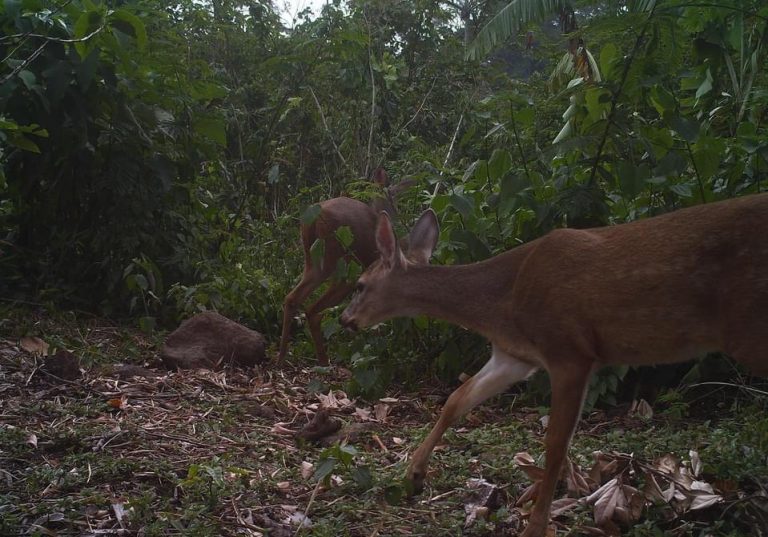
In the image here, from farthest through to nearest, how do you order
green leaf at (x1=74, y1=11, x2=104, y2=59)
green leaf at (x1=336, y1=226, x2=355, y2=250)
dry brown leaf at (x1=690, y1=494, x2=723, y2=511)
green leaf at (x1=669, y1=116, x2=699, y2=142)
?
green leaf at (x1=336, y1=226, x2=355, y2=250)
green leaf at (x1=74, y1=11, x2=104, y2=59)
green leaf at (x1=669, y1=116, x2=699, y2=142)
dry brown leaf at (x1=690, y1=494, x2=723, y2=511)

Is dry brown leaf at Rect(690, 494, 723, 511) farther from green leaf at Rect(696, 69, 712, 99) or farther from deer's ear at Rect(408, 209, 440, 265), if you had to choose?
green leaf at Rect(696, 69, 712, 99)

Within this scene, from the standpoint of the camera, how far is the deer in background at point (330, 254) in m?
6.45

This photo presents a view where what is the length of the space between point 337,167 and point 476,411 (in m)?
5.61

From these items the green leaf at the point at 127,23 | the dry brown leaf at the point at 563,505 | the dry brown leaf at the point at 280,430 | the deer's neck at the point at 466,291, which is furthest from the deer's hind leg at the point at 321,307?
the dry brown leaf at the point at 563,505

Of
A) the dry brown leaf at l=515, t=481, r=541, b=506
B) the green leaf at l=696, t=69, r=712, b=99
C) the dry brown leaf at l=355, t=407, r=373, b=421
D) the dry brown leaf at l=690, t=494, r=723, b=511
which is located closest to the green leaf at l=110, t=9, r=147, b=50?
the dry brown leaf at l=355, t=407, r=373, b=421

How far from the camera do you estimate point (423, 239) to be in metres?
5.04

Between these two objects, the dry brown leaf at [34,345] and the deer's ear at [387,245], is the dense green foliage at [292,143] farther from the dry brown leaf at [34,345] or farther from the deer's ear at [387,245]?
the dry brown leaf at [34,345]

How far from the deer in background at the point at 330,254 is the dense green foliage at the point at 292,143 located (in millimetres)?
249

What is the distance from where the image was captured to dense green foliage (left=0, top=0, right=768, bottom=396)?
4910mm

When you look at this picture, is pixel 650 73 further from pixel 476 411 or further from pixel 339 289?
pixel 339 289

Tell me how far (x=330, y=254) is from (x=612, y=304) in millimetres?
3370

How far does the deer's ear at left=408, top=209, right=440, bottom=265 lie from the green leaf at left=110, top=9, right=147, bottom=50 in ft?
6.59

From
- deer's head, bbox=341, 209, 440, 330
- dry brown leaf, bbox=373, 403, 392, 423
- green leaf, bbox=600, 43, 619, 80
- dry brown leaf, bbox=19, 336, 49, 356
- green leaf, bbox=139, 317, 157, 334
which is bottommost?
dry brown leaf, bbox=373, 403, 392, 423

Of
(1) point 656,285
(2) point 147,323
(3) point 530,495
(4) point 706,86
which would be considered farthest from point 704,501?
(2) point 147,323
